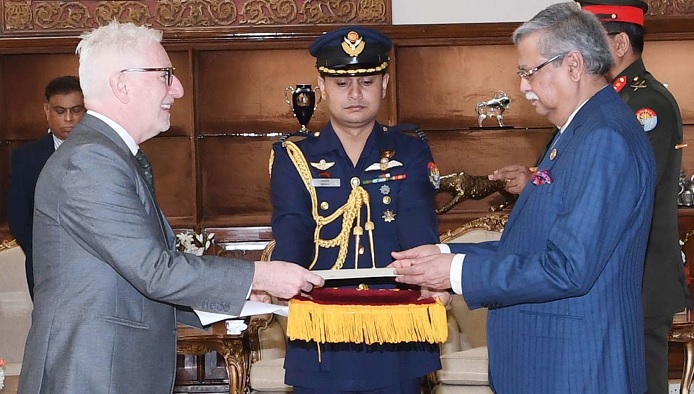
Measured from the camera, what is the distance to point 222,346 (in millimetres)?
4484

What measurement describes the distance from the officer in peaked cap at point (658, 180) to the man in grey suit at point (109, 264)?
1553mm

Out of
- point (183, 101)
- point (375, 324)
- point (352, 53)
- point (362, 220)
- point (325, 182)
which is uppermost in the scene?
point (183, 101)

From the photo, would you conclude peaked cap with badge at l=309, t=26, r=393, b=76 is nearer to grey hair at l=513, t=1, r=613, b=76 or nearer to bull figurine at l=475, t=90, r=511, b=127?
grey hair at l=513, t=1, r=613, b=76

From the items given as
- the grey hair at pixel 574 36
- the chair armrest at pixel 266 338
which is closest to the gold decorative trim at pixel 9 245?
the chair armrest at pixel 266 338

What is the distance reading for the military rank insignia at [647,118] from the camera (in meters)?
3.38

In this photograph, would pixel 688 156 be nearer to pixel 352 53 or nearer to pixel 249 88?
pixel 249 88

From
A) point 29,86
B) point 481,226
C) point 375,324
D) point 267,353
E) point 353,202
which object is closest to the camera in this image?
point 375,324

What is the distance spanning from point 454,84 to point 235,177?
1.36m

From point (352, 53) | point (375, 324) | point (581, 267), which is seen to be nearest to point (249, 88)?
point (352, 53)

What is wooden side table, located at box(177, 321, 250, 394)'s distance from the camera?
4.45m

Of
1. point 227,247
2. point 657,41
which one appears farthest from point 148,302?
point 657,41

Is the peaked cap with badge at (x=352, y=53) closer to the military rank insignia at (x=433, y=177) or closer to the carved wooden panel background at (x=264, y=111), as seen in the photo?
the military rank insignia at (x=433, y=177)

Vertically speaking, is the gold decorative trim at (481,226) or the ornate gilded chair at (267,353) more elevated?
the gold decorative trim at (481,226)

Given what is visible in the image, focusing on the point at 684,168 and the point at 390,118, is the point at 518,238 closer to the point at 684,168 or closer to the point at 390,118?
the point at 390,118
